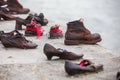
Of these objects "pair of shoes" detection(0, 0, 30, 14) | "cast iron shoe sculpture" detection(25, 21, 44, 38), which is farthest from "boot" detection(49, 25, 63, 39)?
"pair of shoes" detection(0, 0, 30, 14)

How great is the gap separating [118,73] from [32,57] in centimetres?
121

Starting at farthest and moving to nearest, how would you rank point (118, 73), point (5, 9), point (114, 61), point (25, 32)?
point (5, 9) < point (25, 32) < point (114, 61) < point (118, 73)

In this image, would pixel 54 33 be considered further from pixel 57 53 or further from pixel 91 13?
pixel 91 13

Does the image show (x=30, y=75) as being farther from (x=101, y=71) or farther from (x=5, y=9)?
(x=5, y=9)

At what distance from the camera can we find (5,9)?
23.6ft

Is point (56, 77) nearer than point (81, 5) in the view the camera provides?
Yes

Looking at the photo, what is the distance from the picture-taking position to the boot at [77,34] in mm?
5191

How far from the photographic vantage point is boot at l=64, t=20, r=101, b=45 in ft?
17.0

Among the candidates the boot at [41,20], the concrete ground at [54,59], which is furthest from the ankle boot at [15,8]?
the boot at [41,20]

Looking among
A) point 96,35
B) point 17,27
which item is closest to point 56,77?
point 96,35

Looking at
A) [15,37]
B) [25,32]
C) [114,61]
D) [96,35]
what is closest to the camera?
[114,61]

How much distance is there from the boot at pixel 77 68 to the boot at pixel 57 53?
17.3 inches

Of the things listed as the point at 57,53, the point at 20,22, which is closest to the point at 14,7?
the point at 20,22

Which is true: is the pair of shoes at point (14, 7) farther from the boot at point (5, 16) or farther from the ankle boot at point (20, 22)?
the ankle boot at point (20, 22)
